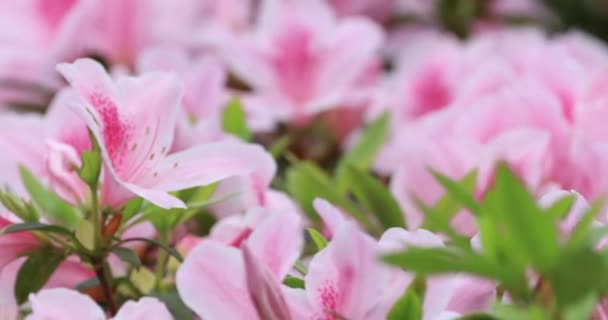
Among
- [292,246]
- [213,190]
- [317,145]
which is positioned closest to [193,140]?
[213,190]

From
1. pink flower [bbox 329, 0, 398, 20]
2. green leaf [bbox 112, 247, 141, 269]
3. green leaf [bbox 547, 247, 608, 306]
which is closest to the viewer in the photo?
green leaf [bbox 547, 247, 608, 306]

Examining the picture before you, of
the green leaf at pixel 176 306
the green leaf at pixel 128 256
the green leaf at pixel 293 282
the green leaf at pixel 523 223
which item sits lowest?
the green leaf at pixel 176 306

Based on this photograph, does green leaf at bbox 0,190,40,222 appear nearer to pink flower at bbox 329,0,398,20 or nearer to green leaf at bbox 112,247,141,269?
green leaf at bbox 112,247,141,269

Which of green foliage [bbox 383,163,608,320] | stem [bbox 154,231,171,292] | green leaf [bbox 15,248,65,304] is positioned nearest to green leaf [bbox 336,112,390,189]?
stem [bbox 154,231,171,292]

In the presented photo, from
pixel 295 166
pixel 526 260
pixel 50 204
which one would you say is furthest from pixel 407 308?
pixel 295 166

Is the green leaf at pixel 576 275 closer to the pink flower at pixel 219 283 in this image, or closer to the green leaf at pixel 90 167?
the pink flower at pixel 219 283

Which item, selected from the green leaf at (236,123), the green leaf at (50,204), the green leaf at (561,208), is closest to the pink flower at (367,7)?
the green leaf at (236,123)

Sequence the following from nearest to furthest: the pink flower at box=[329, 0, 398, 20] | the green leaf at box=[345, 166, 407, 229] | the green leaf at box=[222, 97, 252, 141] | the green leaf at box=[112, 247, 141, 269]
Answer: the green leaf at box=[112, 247, 141, 269], the green leaf at box=[345, 166, 407, 229], the green leaf at box=[222, 97, 252, 141], the pink flower at box=[329, 0, 398, 20]
